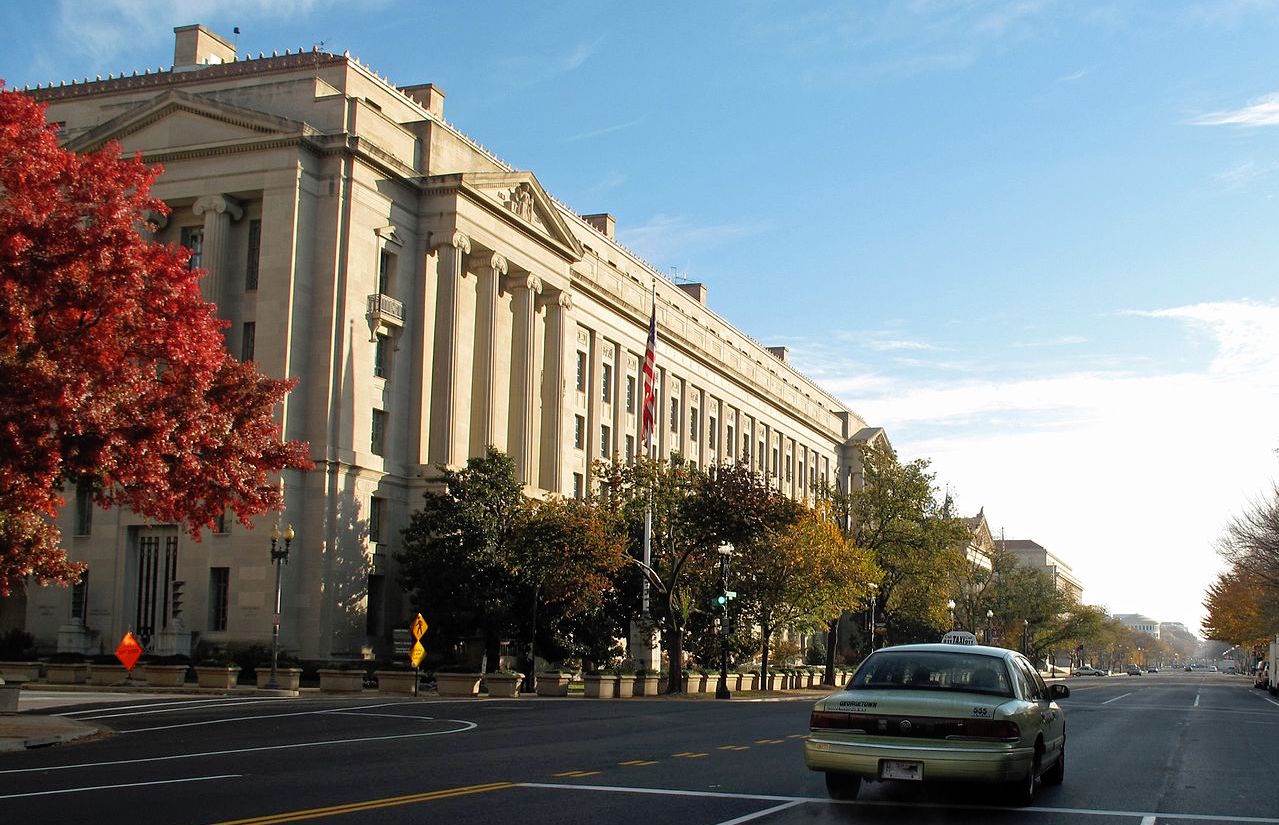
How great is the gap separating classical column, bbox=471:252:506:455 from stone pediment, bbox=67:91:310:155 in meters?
12.1

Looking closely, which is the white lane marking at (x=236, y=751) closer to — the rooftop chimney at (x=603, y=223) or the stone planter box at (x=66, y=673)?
the stone planter box at (x=66, y=673)

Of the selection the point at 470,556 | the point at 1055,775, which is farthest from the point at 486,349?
the point at 1055,775

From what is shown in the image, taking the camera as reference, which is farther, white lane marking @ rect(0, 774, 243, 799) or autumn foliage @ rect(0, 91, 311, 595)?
autumn foliage @ rect(0, 91, 311, 595)

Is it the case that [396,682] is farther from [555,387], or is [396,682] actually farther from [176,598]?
[555,387]

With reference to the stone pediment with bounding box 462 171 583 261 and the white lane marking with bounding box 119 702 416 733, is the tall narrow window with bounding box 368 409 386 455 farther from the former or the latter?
the white lane marking with bounding box 119 702 416 733

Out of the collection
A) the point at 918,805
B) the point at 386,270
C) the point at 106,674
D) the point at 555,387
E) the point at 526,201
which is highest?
the point at 526,201

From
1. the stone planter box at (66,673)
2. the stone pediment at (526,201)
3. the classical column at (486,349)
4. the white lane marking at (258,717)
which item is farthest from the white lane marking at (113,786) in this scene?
the classical column at (486,349)

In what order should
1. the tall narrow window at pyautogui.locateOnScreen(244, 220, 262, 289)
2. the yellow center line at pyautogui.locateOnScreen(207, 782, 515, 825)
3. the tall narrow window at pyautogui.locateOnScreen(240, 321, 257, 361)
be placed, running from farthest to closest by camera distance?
1. the tall narrow window at pyautogui.locateOnScreen(244, 220, 262, 289)
2. the tall narrow window at pyautogui.locateOnScreen(240, 321, 257, 361)
3. the yellow center line at pyautogui.locateOnScreen(207, 782, 515, 825)

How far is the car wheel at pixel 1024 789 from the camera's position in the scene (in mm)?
13211

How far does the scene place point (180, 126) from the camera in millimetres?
53688

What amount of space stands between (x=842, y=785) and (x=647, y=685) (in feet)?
116

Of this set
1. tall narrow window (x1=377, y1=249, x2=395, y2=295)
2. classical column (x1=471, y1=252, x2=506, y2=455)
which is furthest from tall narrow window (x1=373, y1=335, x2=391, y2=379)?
classical column (x1=471, y1=252, x2=506, y2=455)

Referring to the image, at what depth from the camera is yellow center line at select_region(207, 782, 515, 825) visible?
11625 mm

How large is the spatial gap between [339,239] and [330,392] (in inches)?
245
